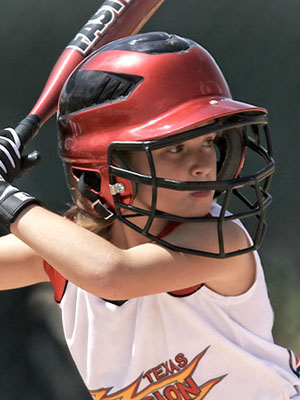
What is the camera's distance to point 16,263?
200 cm

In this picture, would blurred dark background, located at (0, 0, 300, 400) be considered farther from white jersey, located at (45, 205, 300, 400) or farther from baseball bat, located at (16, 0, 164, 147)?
white jersey, located at (45, 205, 300, 400)

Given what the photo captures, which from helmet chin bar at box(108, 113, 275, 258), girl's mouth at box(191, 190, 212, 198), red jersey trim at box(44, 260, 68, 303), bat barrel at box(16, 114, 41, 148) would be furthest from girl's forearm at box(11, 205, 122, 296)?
bat barrel at box(16, 114, 41, 148)

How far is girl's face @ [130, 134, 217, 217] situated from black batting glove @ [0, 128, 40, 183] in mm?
381

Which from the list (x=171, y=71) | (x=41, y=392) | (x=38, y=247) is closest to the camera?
(x=38, y=247)

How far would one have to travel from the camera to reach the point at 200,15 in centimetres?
350

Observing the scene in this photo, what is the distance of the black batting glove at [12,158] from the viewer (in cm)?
187

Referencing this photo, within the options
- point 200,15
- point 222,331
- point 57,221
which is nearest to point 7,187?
point 57,221

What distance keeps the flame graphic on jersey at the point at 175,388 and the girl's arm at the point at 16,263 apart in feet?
1.35

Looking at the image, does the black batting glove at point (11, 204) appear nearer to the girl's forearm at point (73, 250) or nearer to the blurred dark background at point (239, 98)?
the girl's forearm at point (73, 250)

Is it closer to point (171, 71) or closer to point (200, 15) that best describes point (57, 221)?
point (171, 71)

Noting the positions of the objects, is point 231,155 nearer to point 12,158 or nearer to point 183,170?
point 183,170

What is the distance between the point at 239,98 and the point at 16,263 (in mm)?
1818

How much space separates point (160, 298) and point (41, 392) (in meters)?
1.85

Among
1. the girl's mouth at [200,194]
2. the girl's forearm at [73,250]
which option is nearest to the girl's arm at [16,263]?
the girl's forearm at [73,250]
